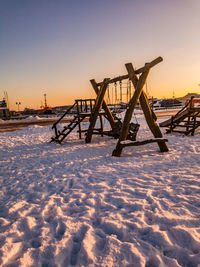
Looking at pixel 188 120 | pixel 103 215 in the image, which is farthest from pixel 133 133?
pixel 103 215

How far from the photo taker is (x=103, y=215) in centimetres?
246

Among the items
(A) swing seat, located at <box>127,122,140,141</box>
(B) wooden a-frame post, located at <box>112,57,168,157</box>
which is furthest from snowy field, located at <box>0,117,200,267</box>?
(A) swing seat, located at <box>127,122,140,141</box>

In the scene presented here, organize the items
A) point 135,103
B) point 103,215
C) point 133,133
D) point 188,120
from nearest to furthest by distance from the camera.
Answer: point 103,215, point 135,103, point 133,133, point 188,120

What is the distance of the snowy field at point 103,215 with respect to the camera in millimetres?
1790

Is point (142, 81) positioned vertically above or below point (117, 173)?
above

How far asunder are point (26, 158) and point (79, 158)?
2.13 metres

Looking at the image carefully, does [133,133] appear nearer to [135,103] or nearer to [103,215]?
[135,103]

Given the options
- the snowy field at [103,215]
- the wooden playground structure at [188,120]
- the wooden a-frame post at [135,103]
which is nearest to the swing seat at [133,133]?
the wooden a-frame post at [135,103]

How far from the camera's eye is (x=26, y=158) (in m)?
5.91

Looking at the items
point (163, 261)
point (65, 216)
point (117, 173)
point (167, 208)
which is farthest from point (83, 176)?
point (163, 261)

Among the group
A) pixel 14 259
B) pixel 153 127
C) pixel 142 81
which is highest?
pixel 142 81

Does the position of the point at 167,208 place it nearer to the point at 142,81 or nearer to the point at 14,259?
the point at 14,259

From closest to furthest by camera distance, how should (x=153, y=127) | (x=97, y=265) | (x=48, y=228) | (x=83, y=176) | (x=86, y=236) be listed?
(x=97, y=265)
(x=86, y=236)
(x=48, y=228)
(x=83, y=176)
(x=153, y=127)

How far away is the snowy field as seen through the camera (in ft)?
5.87
